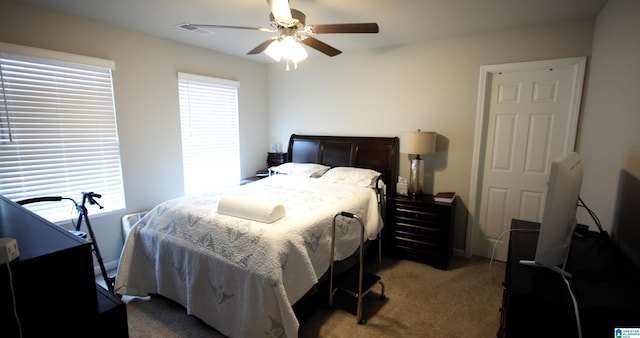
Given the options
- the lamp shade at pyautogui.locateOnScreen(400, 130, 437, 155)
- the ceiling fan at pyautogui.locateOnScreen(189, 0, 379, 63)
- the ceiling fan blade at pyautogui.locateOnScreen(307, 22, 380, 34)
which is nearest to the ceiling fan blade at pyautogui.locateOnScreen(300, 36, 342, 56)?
the ceiling fan at pyautogui.locateOnScreen(189, 0, 379, 63)

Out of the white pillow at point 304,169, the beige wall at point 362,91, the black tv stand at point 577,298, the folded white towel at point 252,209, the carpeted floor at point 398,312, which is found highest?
the beige wall at point 362,91

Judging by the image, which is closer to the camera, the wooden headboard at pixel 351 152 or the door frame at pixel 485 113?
the door frame at pixel 485 113

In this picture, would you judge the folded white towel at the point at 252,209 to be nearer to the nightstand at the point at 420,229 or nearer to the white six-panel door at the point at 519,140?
the nightstand at the point at 420,229

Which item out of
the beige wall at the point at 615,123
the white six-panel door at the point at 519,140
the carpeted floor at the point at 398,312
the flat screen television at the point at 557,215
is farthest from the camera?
the white six-panel door at the point at 519,140

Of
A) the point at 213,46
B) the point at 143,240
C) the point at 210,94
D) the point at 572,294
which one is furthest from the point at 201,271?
the point at 213,46

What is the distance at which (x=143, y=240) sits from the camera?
2.48m

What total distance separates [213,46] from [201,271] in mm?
2912

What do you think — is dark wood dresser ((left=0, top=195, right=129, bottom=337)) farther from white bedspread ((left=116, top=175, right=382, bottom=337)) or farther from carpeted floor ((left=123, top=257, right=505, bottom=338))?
carpeted floor ((left=123, top=257, right=505, bottom=338))

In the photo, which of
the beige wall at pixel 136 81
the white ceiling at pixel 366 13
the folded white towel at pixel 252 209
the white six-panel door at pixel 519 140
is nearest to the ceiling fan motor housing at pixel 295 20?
the white ceiling at pixel 366 13

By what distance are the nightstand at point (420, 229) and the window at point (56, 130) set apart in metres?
3.13

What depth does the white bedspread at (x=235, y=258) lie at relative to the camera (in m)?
1.83

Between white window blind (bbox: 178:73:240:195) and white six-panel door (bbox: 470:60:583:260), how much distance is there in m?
3.36

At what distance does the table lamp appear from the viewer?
10.6 feet

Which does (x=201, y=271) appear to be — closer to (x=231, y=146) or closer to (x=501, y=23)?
(x=231, y=146)
